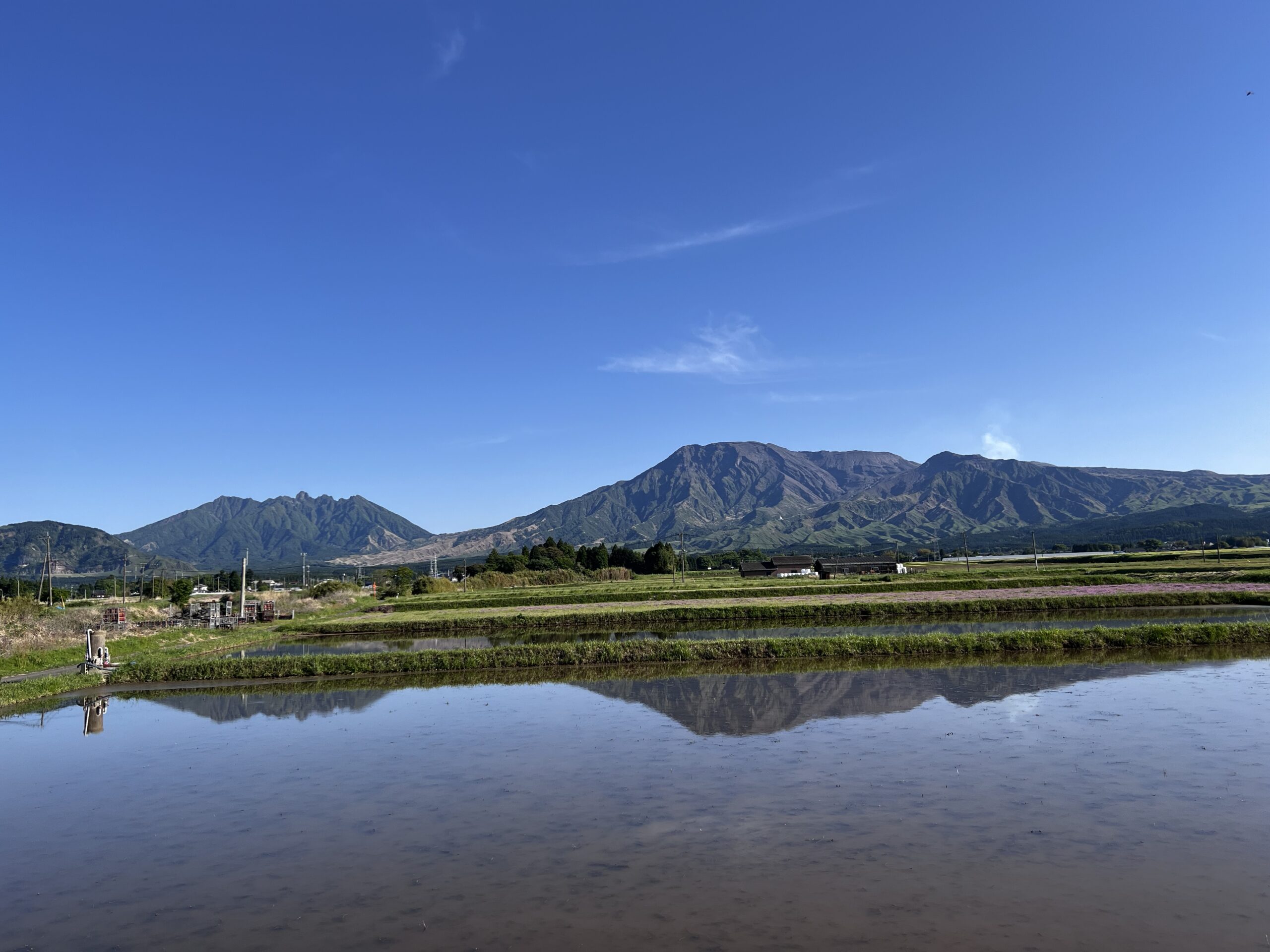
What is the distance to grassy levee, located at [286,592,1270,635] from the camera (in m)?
47.0

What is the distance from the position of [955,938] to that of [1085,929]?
1581 mm

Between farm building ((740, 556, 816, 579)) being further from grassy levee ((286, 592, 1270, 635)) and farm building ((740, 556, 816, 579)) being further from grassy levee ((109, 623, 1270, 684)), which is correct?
grassy levee ((109, 623, 1270, 684))

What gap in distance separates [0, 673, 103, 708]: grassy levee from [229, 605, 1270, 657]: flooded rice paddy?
7.06 m

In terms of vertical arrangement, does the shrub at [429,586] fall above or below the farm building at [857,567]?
above

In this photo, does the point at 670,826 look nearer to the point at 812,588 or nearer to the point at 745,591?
the point at 745,591

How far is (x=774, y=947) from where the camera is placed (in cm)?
896

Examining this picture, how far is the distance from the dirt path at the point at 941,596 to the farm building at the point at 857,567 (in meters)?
66.6

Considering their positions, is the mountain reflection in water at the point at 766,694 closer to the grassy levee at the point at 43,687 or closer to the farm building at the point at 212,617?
the grassy levee at the point at 43,687

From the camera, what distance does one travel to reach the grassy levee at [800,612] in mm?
47031

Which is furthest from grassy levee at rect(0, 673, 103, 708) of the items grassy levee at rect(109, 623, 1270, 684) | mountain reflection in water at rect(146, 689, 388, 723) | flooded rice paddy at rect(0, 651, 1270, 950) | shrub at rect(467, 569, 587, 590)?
shrub at rect(467, 569, 587, 590)

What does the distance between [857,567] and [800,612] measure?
101 m

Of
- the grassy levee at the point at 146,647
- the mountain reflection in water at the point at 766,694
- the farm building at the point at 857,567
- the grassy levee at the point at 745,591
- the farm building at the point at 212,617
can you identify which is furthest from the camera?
the farm building at the point at 857,567

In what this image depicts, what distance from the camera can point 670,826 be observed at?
1304 cm

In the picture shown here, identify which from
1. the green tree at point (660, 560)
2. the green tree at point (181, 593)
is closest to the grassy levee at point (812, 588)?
the green tree at point (181, 593)
